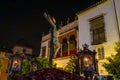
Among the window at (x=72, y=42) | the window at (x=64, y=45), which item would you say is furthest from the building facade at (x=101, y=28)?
the window at (x=64, y=45)

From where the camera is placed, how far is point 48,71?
3.89 meters

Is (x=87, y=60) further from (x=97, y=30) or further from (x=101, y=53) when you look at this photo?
(x=97, y=30)

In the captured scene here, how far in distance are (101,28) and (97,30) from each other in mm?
648

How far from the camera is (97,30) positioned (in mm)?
20891

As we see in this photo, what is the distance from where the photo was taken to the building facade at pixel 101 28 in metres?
18.6

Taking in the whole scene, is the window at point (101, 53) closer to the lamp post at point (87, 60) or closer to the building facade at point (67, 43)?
the building facade at point (67, 43)


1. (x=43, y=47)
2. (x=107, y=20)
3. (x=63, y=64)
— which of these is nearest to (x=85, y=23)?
(x=107, y=20)

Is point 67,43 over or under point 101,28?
under

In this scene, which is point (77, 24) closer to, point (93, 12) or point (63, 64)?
point (93, 12)

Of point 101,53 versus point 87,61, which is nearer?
point 87,61

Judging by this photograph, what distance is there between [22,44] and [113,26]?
105ft

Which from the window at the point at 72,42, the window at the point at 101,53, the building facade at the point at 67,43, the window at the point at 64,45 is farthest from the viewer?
the window at the point at 64,45

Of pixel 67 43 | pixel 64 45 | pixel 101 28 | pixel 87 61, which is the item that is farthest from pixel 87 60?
pixel 64 45

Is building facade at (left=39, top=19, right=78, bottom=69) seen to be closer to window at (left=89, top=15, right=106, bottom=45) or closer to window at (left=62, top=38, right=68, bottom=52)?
window at (left=62, top=38, right=68, bottom=52)
